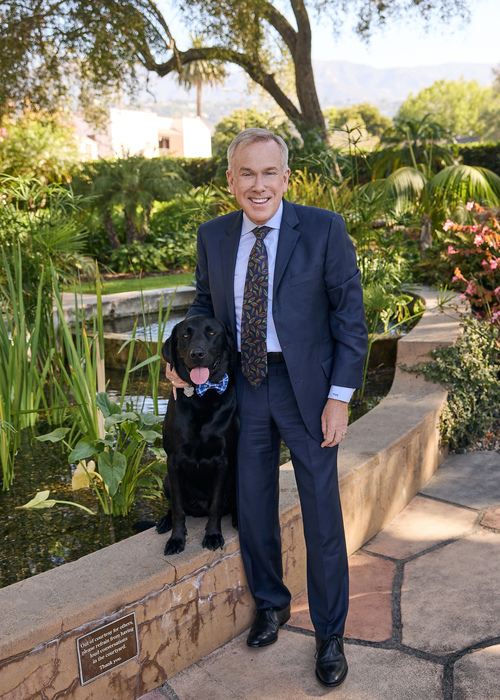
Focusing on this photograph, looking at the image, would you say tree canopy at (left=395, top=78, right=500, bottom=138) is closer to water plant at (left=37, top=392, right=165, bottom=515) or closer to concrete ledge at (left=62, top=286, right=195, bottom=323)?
concrete ledge at (left=62, top=286, right=195, bottom=323)

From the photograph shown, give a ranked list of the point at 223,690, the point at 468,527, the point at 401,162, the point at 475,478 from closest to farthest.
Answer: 1. the point at 223,690
2. the point at 468,527
3. the point at 475,478
4. the point at 401,162

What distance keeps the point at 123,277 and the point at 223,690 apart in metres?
11.3

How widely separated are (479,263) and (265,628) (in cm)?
477

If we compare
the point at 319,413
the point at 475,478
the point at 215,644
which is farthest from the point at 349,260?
the point at 475,478

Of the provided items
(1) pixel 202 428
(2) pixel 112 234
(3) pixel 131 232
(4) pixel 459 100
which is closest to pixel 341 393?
(1) pixel 202 428

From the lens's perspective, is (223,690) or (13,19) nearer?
(223,690)

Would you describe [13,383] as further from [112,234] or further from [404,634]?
[112,234]

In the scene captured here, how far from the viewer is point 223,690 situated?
205 cm

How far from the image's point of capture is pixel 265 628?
2297mm

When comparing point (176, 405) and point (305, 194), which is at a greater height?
point (305, 194)

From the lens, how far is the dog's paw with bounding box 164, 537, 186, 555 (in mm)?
2143

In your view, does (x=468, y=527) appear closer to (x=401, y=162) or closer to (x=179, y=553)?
(x=179, y=553)

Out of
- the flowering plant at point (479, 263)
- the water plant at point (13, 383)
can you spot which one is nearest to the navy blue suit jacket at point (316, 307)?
the water plant at point (13, 383)

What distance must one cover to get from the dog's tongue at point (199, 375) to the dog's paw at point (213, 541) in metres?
0.61
